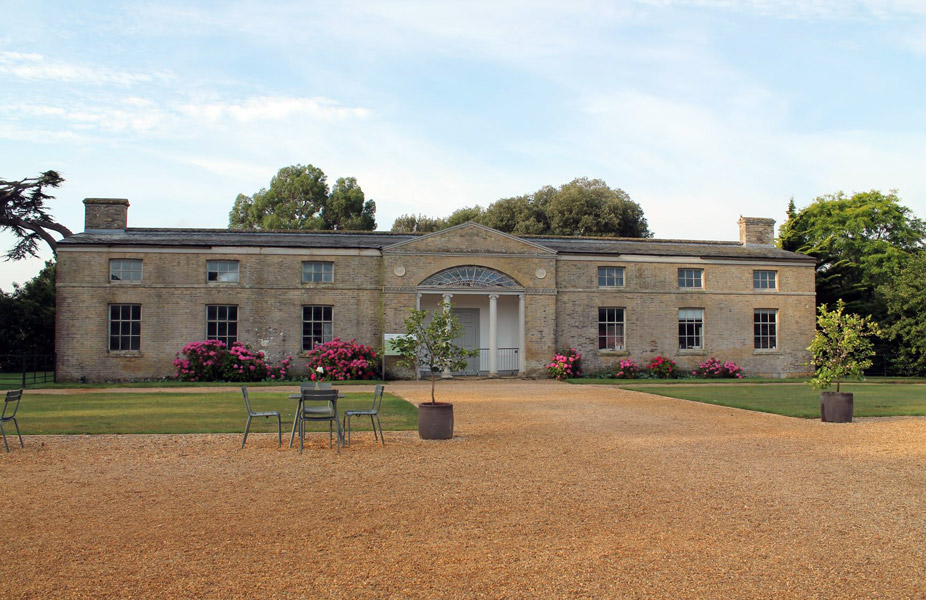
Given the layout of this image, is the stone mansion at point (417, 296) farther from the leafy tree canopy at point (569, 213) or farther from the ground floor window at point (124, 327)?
the leafy tree canopy at point (569, 213)

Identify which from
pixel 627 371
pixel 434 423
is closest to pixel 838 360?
pixel 434 423

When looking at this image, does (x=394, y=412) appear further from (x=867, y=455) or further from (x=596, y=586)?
(x=596, y=586)

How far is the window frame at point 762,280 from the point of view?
2967cm

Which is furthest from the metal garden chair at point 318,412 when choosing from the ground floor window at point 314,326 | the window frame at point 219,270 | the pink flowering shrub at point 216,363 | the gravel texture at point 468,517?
the window frame at point 219,270

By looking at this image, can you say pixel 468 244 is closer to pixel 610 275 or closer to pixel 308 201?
pixel 610 275

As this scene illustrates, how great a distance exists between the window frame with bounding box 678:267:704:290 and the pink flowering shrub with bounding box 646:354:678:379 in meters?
3.13

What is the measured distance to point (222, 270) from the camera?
87.1ft

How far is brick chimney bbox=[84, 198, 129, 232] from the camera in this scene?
92.7ft

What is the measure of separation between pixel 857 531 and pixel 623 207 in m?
45.8

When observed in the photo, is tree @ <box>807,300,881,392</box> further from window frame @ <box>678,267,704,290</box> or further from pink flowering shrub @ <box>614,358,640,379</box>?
window frame @ <box>678,267,704,290</box>

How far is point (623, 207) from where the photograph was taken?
50781 mm

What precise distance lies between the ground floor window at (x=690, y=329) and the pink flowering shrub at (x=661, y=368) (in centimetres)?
125

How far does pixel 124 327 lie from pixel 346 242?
27.1ft

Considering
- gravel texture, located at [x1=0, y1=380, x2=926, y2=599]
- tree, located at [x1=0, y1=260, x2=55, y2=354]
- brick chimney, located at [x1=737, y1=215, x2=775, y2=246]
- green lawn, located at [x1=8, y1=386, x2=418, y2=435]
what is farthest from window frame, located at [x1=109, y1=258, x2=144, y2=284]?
brick chimney, located at [x1=737, y1=215, x2=775, y2=246]
